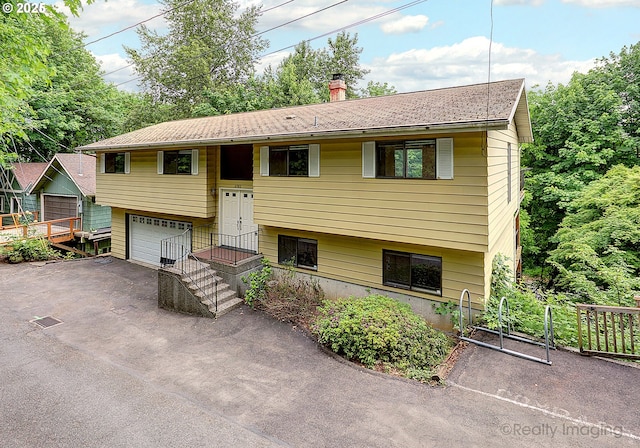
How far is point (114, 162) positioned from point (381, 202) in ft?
38.1

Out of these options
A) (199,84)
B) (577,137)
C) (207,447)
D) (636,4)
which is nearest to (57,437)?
(207,447)

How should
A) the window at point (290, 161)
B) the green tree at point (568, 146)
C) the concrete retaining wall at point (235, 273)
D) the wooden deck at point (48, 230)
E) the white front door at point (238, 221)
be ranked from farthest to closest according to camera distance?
the green tree at point (568, 146), the wooden deck at point (48, 230), the white front door at point (238, 221), the concrete retaining wall at point (235, 273), the window at point (290, 161)

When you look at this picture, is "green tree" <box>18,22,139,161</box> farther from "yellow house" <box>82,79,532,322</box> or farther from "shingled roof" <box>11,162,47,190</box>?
"yellow house" <box>82,79,532,322</box>

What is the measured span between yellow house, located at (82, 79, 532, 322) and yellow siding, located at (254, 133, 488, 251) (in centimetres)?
2

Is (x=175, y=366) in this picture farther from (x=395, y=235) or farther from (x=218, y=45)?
(x=218, y=45)

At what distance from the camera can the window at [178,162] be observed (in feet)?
38.7

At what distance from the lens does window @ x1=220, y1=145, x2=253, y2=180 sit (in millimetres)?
11602

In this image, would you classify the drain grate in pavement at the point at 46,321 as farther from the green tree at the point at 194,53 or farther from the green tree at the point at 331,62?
the green tree at the point at 331,62

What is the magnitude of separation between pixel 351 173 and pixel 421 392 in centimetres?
497

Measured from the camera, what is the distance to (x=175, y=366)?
21.8 ft

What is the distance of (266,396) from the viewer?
5664 mm

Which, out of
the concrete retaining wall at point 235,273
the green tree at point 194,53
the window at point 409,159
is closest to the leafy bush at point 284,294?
the concrete retaining wall at point 235,273

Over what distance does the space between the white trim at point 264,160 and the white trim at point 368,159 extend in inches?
121

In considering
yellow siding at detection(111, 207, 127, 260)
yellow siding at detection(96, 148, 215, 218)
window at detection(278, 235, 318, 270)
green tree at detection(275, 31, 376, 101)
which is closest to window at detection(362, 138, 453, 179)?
window at detection(278, 235, 318, 270)
